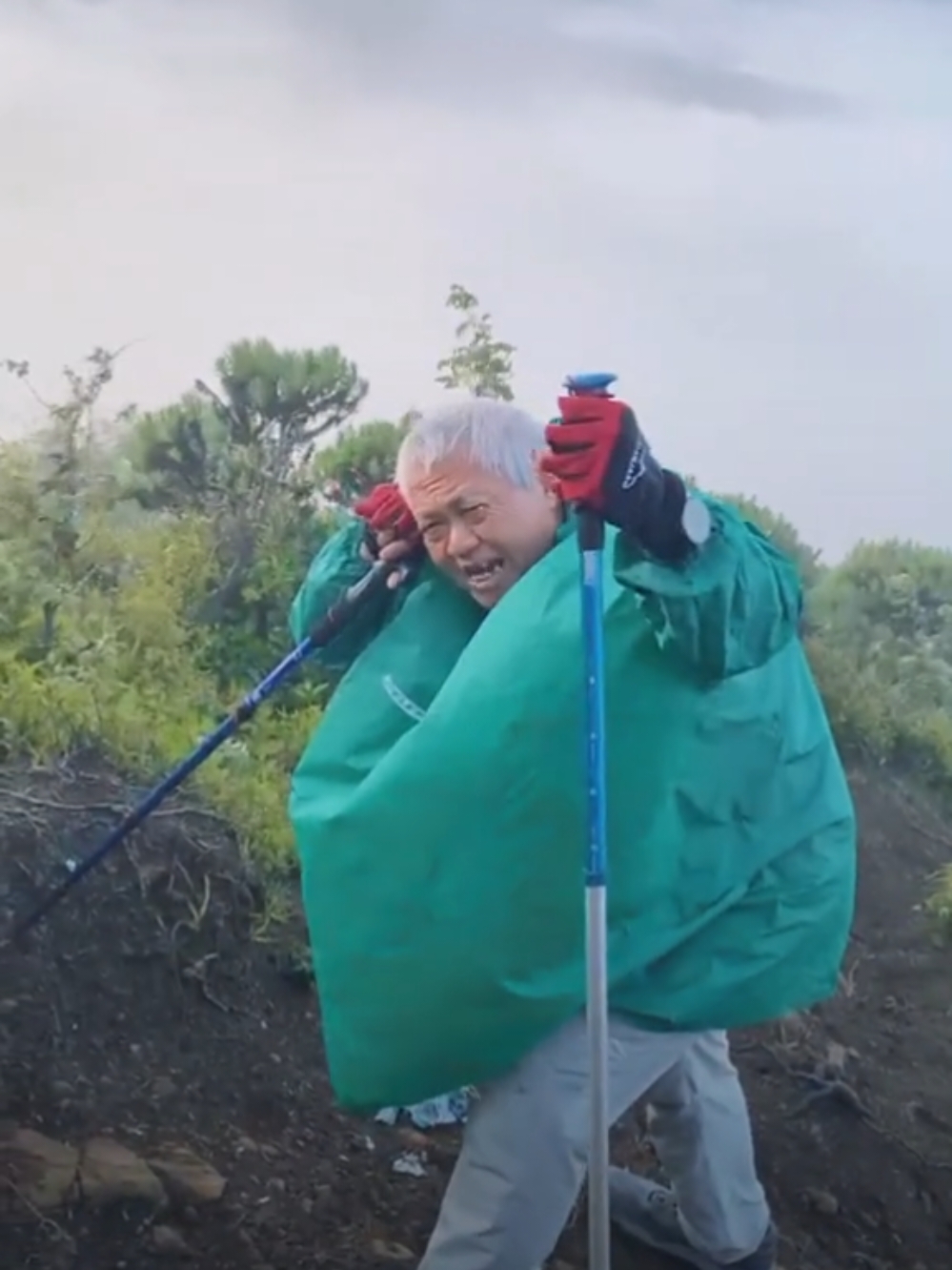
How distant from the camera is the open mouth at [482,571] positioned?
171 cm

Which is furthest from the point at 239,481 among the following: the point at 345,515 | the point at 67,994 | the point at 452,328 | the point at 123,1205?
the point at 123,1205

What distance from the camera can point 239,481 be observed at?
2047mm

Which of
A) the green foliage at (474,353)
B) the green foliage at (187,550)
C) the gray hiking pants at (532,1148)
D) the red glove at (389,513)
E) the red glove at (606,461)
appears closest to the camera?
the red glove at (606,461)

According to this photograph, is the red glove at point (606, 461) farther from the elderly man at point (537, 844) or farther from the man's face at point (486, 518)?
the man's face at point (486, 518)

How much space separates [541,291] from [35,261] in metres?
0.55

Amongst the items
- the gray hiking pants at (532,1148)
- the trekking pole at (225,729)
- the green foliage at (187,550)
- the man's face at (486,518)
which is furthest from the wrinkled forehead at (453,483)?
the gray hiking pants at (532,1148)

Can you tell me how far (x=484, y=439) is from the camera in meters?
1.69

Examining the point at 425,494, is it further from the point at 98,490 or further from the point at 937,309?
the point at 937,309

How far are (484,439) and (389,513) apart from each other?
17 cm

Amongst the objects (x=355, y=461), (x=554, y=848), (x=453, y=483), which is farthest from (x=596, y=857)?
(x=355, y=461)

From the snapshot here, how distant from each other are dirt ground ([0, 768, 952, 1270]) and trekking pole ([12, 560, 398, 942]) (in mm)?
24

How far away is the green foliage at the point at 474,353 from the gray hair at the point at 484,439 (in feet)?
1.19

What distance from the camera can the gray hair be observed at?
5.52ft

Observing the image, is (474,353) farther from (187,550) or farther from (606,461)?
(606,461)
